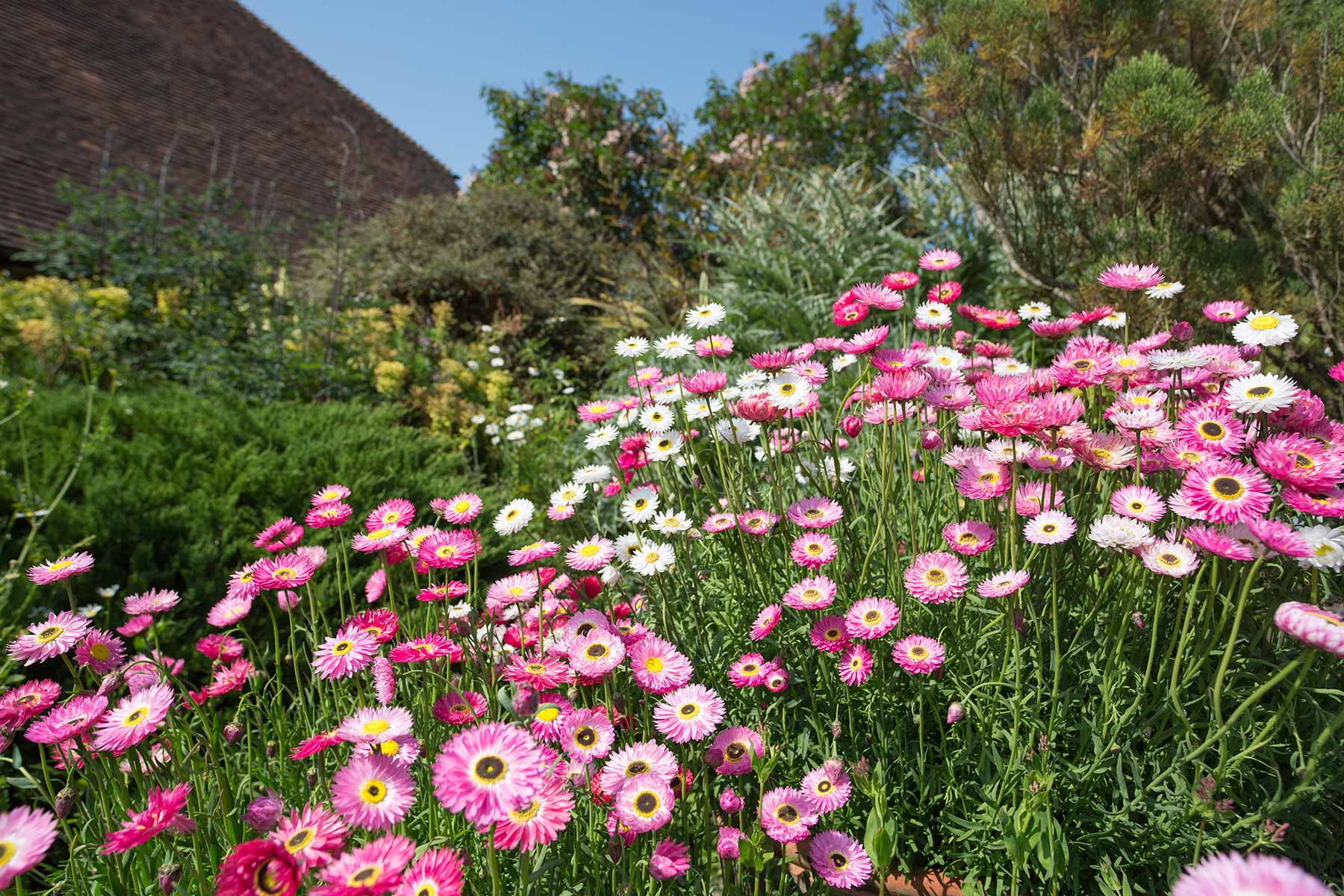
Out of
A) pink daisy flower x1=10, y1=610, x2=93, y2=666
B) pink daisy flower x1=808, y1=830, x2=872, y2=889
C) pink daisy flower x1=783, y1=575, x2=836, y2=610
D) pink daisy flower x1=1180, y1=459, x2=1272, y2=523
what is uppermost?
pink daisy flower x1=1180, y1=459, x2=1272, y2=523

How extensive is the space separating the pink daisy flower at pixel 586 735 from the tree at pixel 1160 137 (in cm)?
263

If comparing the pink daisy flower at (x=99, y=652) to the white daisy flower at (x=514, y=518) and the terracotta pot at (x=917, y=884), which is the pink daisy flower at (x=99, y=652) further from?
the terracotta pot at (x=917, y=884)

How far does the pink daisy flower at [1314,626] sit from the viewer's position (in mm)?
824

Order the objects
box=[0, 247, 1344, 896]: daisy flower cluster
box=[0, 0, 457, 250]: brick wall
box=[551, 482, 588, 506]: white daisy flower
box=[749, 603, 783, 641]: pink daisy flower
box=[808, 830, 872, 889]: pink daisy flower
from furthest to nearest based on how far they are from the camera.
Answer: box=[0, 0, 457, 250]: brick wall
box=[551, 482, 588, 506]: white daisy flower
box=[749, 603, 783, 641]: pink daisy flower
box=[808, 830, 872, 889]: pink daisy flower
box=[0, 247, 1344, 896]: daisy flower cluster

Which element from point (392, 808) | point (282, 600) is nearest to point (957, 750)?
point (392, 808)

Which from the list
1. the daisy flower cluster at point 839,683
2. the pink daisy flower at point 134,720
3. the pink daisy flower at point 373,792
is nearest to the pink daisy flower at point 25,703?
the daisy flower cluster at point 839,683

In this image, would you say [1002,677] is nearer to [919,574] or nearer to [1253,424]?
[919,574]

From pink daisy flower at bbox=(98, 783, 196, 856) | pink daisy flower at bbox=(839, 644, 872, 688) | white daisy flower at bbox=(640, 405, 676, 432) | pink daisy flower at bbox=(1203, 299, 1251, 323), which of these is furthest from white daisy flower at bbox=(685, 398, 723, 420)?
pink daisy flower at bbox=(98, 783, 196, 856)

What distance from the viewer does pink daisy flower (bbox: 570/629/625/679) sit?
1.23 m

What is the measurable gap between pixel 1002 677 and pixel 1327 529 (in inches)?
21.7

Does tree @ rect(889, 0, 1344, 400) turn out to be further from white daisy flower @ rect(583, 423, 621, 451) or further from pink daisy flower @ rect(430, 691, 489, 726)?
pink daisy flower @ rect(430, 691, 489, 726)

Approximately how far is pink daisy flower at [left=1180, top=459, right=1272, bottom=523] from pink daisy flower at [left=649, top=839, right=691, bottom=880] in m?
0.94

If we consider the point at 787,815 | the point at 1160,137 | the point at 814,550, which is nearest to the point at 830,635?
the point at 814,550

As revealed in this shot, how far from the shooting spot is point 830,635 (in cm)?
133
